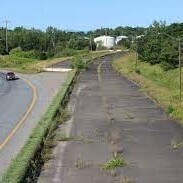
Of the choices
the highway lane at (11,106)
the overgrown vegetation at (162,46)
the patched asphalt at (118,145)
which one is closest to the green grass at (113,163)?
the patched asphalt at (118,145)

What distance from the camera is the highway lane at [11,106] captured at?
28.7m

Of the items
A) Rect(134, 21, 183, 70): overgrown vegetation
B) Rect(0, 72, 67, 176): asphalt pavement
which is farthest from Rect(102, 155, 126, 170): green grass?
Rect(134, 21, 183, 70): overgrown vegetation

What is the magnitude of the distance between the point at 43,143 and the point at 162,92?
21160 millimetres

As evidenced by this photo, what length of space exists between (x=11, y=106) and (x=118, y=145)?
17788 millimetres

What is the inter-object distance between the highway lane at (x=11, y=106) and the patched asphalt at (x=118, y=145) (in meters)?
2.73

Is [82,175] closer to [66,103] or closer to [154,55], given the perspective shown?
[66,103]

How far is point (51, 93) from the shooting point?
48.8 meters

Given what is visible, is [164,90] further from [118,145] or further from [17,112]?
[118,145]

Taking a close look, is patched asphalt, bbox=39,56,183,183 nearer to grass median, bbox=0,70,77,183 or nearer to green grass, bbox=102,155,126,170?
green grass, bbox=102,155,126,170

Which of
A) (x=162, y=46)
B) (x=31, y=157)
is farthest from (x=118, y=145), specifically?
(x=162, y=46)

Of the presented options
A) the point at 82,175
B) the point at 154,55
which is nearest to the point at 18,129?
the point at 82,175

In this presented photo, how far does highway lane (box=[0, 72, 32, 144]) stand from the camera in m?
28.7

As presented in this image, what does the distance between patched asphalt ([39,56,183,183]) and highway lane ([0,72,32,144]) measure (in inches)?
107

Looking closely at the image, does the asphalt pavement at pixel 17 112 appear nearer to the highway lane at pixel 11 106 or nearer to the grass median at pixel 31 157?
the highway lane at pixel 11 106
